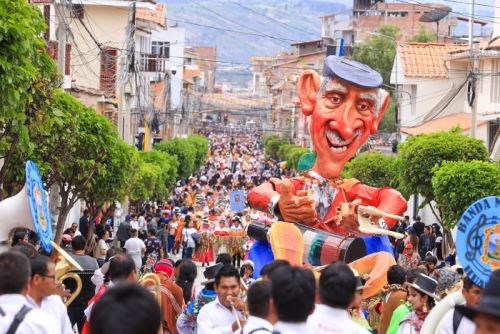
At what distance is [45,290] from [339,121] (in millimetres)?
7649

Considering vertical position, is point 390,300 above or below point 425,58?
below

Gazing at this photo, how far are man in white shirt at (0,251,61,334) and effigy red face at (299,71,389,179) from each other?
901cm

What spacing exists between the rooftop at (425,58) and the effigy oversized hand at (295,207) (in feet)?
140

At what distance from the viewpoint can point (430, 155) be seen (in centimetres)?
3619

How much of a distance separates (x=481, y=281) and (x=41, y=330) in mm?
3744

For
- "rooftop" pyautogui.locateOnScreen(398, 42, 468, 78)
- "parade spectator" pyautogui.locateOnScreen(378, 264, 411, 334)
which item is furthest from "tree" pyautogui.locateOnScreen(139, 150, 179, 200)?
"parade spectator" pyautogui.locateOnScreen(378, 264, 411, 334)

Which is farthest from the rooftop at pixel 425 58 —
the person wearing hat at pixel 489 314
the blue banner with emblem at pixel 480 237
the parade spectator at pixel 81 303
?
the person wearing hat at pixel 489 314

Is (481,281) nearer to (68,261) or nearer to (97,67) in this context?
(68,261)

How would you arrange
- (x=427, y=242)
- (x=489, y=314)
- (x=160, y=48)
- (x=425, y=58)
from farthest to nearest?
(x=160, y=48) < (x=425, y=58) < (x=427, y=242) < (x=489, y=314)

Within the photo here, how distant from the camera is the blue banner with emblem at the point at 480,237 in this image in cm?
1159

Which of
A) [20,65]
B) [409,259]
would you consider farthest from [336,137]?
[409,259]

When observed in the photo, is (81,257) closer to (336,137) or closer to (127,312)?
(336,137)

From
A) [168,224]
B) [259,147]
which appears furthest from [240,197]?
[259,147]

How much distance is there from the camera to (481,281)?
11.2 metres
